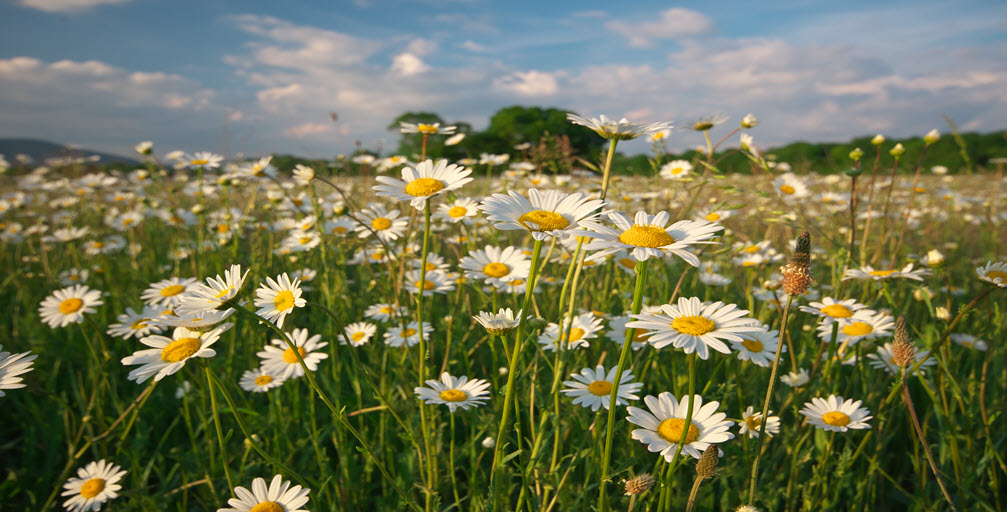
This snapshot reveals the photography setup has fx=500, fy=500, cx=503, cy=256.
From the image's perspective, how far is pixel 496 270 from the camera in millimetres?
1787

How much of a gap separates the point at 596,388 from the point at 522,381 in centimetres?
44

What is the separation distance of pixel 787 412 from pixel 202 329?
2237mm

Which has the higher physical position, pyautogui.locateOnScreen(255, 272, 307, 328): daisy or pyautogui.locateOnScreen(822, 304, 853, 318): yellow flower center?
pyautogui.locateOnScreen(255, 272, 307, 328): daisy

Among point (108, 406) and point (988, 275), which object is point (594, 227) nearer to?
point (988, 275)

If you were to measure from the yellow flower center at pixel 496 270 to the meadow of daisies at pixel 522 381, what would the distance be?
0.02m

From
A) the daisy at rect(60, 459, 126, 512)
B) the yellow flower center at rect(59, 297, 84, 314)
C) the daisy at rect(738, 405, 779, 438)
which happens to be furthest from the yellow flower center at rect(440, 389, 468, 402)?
the yellow flower center at rect(59, 297, 84, 314)

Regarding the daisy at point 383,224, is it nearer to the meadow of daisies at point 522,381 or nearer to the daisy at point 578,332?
the meadow of daisies at point 522,381

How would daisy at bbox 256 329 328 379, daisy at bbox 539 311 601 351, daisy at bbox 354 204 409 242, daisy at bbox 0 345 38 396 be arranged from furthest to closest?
daisy at bbox 354 204 409 242 < daisy at bbox 256 329 328 379 < daisy at bbox 539 311 601 351 < daisy at bbox 0 345 38 396

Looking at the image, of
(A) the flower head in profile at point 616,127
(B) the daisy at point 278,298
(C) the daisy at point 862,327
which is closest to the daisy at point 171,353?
(B) the daisy at point 278,298

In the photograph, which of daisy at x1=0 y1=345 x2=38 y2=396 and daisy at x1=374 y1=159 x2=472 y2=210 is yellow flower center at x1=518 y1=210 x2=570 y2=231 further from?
daisy at x1=0 y1=345 x2=38 y2=396

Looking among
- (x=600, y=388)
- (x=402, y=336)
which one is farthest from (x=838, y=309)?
(x=402, y=336)

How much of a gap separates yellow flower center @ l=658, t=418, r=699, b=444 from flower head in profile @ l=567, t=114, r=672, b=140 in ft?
2.43

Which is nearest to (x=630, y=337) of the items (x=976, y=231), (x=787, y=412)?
(x=787, y=412)

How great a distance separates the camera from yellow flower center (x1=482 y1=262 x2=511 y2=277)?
69.5 inches
